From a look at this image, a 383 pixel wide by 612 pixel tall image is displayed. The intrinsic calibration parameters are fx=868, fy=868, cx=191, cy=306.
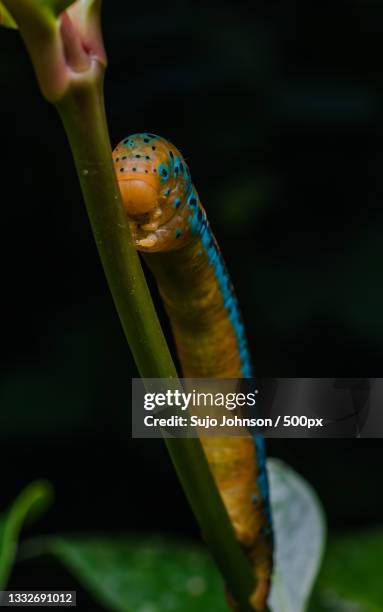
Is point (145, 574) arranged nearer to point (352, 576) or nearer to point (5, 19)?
point (352, 576)

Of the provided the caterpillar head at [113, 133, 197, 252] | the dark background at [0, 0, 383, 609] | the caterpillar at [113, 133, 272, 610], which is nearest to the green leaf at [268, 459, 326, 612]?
the caterpillar at [113, 133, 272, 610]

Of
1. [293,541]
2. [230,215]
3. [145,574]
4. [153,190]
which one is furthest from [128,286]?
[230,215]

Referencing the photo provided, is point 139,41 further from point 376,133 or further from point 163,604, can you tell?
point 163,604

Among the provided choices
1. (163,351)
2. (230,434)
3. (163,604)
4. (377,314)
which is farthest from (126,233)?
(377,314)

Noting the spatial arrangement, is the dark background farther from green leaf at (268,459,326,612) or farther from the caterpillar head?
the caterpillar head

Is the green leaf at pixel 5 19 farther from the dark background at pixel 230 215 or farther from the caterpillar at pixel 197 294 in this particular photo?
the dark background at pixel 230 215

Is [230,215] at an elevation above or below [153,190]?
above
